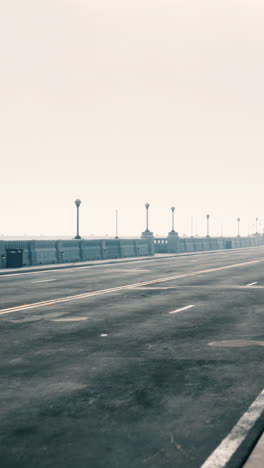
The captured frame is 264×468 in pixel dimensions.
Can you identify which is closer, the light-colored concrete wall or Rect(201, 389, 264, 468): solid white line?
Rect(201, 389, 264, 468): solid white line

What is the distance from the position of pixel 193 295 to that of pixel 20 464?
13066mm

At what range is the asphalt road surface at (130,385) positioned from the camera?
4914 mm

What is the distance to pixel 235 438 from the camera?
5.15 metres

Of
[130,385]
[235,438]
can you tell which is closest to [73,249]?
[130,385]

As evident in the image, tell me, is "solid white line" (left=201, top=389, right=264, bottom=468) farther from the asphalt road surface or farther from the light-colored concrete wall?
the light-colored concrete wall

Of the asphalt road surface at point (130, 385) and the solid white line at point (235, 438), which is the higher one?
the asphalt road surface at point (130, 385)

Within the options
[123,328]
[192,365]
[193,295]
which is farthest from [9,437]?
[193,295]

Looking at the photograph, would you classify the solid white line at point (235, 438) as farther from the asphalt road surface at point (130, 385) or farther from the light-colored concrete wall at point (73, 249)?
the light-colored concrete wall at point (73, 249)

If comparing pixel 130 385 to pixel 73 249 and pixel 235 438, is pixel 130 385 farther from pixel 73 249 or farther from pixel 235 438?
pixel 73 249

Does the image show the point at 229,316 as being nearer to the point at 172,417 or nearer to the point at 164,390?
the point at 164,390

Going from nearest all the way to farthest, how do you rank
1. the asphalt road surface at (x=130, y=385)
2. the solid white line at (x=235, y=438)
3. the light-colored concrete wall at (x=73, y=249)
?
the solid white line at (x=235, y=438)
the asphalt road surface at (x=130, y=385)
the light-colored concrete wall at (x=73, y=249)

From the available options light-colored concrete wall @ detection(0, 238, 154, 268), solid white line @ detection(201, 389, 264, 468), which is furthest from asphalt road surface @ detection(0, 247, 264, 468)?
light-colored concrete wall @ detection(0, 238, 154, 268)

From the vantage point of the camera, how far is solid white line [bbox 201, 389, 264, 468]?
4617 mm

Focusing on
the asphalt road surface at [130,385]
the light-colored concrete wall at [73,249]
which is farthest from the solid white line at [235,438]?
the light-colored concrete wall at [73,249]
